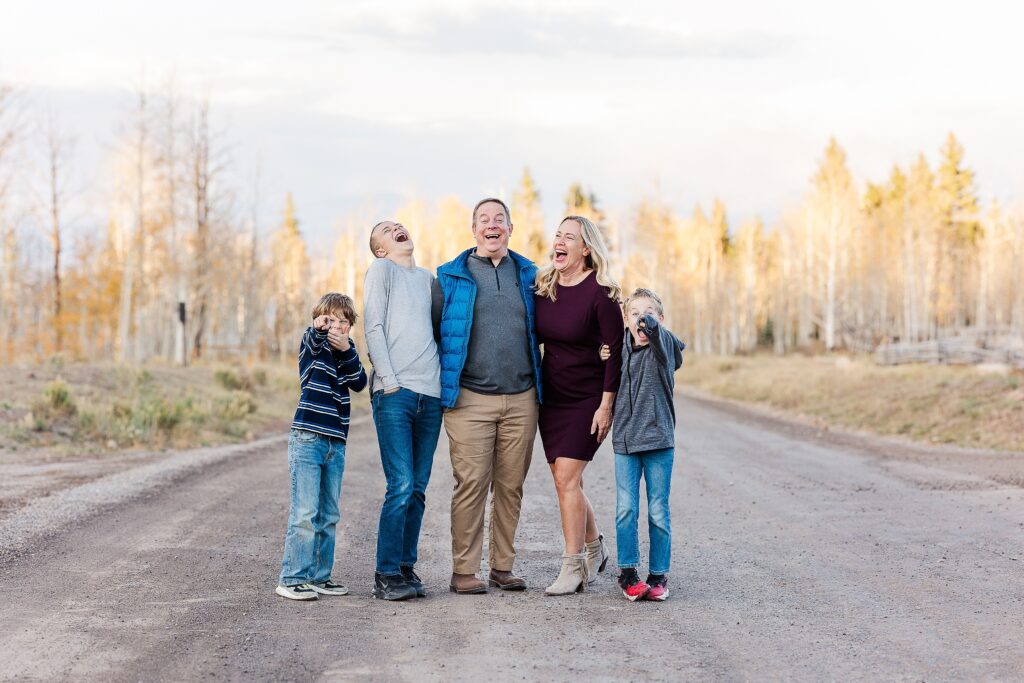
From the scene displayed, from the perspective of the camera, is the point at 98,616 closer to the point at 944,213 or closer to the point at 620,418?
the point at 620,418

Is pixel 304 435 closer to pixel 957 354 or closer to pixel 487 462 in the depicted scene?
pixel 487 462

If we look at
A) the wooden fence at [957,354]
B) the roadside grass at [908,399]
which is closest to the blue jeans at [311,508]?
the roadside grass at [908,399]

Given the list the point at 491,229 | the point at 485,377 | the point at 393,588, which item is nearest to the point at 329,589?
the point at 393,588

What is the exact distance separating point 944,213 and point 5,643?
2957 inches

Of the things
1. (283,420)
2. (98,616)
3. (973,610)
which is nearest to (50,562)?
(98,616)

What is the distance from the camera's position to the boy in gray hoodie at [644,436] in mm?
6281

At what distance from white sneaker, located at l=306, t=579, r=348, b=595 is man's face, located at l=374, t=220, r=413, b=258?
6.85ft

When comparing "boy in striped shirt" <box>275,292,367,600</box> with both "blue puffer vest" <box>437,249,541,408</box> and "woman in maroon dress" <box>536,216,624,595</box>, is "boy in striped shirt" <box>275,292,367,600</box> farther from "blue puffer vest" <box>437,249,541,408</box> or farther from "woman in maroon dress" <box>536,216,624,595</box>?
"woman in maroon dress" <box>536,216,624,595</box>

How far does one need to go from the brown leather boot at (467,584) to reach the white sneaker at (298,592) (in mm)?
868

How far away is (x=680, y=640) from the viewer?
5.29 m

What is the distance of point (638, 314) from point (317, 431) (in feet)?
6.95

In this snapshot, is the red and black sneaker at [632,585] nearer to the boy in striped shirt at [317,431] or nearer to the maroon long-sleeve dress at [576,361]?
the maroon long-sleeve dress at [576,361]

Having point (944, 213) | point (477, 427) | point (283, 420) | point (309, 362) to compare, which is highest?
point (944, 213)

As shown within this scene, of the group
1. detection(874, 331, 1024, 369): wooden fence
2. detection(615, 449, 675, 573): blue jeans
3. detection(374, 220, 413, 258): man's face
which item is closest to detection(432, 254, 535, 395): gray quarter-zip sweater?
detection(374, 220, 413, 258): man's face
